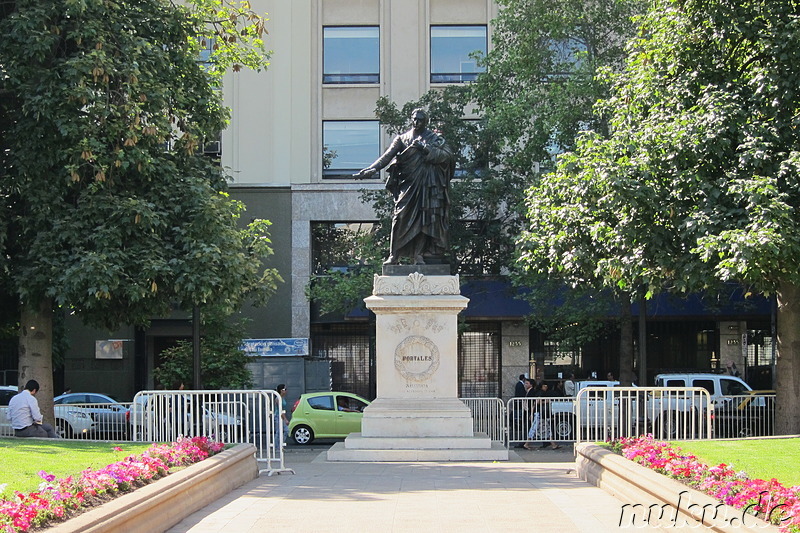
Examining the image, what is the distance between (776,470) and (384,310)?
8.58 m

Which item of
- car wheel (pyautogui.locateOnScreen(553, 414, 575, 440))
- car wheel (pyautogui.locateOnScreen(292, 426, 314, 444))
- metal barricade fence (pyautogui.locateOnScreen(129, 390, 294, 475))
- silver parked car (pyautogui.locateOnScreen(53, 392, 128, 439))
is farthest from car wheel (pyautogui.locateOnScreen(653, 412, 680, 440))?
car wheel (pyautogui.locateOnScreen(292, 426, 314, 444))

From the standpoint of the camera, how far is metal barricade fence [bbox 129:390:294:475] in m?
16.2

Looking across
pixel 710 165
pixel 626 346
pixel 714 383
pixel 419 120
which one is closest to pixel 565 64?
pixel 626 346

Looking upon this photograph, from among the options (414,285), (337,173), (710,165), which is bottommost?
(414,285)

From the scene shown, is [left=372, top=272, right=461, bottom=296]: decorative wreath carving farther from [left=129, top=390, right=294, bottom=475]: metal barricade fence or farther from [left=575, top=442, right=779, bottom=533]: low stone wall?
[left=575, top=442, right=779, bottom=533]: low stone wall

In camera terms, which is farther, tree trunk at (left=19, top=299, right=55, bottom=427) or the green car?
the green car

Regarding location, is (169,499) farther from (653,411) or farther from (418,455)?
(653,411)

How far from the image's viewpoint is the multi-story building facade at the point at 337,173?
36062mm

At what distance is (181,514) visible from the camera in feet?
34.0

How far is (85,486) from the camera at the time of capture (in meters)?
9.16

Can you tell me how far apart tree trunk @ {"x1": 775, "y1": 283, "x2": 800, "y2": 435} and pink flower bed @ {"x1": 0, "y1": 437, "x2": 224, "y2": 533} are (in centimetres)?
1233

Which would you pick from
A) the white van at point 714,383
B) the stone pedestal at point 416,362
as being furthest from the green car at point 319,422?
the stone pedestal at point 416,362

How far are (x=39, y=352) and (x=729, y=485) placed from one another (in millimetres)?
14987

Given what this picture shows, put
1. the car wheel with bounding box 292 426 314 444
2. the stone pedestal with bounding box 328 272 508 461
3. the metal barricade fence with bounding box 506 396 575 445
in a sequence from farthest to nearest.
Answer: the car wheel with bounding box 292 426 314 444 → the metal barricade fence with bounding box 506 396 575 445 → the stone pedestal with bounding box 328 272 508 461
